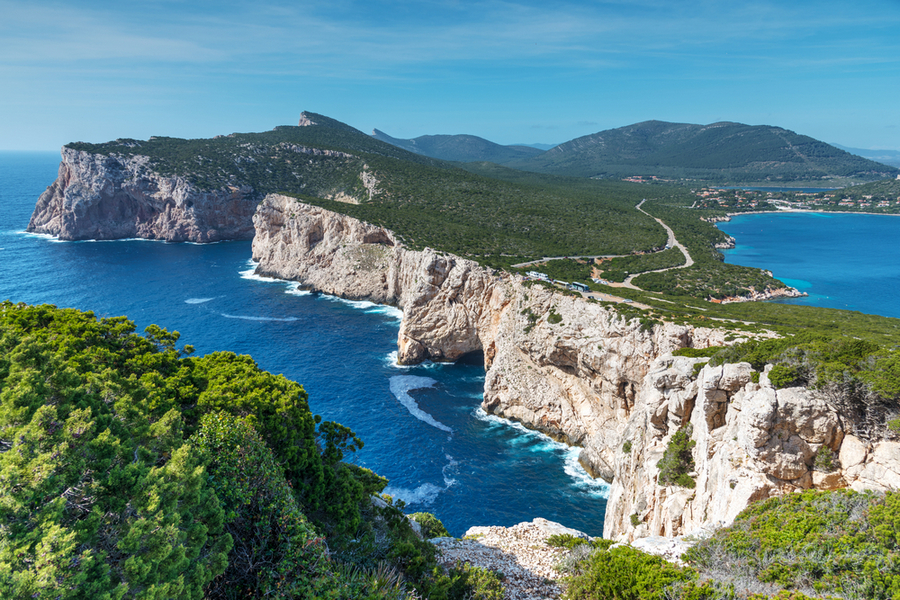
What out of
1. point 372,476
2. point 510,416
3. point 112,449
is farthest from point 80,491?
point 510,416

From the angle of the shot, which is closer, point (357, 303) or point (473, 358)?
point (473, 358)

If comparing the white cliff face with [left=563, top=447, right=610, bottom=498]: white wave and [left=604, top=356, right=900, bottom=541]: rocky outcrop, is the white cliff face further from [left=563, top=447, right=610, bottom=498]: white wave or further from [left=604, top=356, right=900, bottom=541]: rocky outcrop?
[left=563, top=447, right=610, bottom=498]: white wave

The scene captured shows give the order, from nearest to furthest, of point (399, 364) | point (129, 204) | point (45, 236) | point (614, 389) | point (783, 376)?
1. point (783, 376)
2. point (614, 389)
3. point (399, 364)
4. point (45, 236)
5. point (129, 204)

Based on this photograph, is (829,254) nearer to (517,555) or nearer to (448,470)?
(448,470)

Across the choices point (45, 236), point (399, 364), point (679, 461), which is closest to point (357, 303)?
point (399, 364)

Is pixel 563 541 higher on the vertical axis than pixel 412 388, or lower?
higher

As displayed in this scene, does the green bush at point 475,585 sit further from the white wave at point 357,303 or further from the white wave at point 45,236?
the white wave at point 45,236

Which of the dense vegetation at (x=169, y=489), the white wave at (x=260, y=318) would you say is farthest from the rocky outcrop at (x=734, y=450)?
the white wave at (x=260, y=318)
